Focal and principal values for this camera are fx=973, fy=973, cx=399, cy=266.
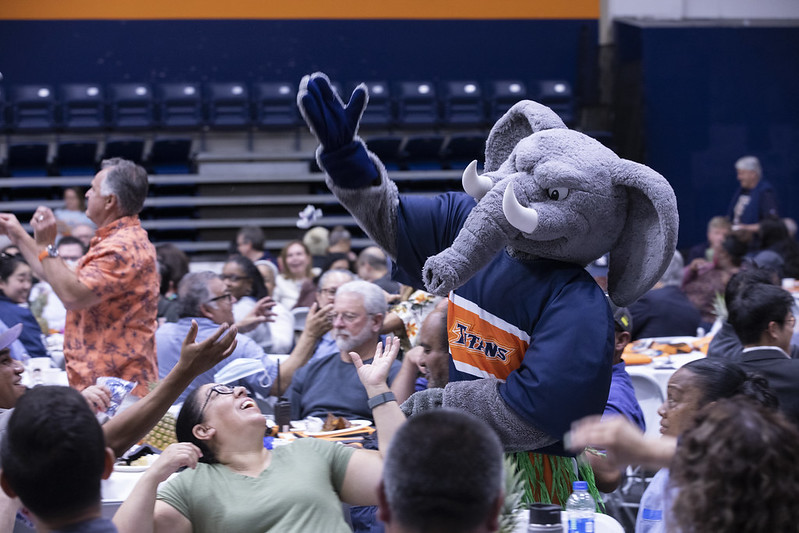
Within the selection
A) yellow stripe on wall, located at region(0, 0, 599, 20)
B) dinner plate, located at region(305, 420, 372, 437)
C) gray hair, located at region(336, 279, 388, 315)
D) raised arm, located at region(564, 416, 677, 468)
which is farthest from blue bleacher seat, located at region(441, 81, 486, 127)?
raised arm, located at region(564, 416, 677, 468)

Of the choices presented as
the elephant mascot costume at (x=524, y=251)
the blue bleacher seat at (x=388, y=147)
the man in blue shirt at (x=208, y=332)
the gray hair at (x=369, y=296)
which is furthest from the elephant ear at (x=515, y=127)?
the blue bleacher seat at (x=388, y=147)

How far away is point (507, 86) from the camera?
1282cm

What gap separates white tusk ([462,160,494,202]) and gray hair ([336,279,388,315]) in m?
1.88

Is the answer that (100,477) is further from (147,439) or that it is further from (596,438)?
(147,439)

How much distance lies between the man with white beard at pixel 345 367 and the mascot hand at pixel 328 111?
71.2 inches

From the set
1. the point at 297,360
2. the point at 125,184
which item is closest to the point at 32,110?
the point at 297,360

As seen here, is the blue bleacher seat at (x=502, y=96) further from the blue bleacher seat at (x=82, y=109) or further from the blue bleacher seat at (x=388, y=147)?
the blue bleacher seat at (x=82, y=109)

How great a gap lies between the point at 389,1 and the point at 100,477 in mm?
12378

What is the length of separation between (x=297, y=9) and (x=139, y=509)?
1177 cm

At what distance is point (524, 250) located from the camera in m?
2.43

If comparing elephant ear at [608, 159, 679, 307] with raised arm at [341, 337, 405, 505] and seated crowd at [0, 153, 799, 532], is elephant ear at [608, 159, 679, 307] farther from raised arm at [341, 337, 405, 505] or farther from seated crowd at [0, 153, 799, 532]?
raised arm at [341, 337, 405, 505]

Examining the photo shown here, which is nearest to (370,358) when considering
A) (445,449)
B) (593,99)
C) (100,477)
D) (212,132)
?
(100,477)

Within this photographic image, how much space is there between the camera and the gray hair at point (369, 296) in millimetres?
4234

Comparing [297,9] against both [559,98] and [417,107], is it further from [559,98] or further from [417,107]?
[559,98]
